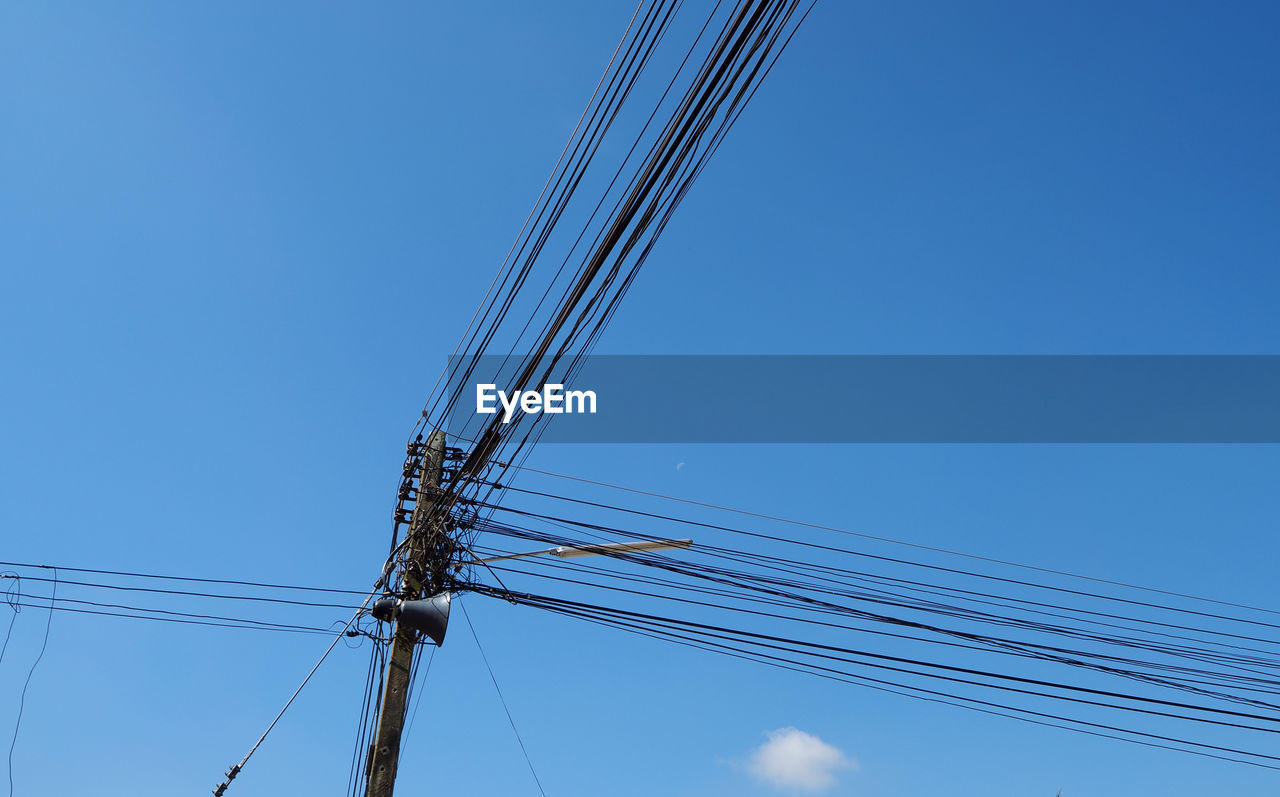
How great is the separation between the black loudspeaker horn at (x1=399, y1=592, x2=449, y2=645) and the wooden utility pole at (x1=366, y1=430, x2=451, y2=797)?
12 centimetres

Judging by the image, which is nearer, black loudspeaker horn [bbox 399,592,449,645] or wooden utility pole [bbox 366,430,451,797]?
wooden utility pole [bbox 366,430,451,797]

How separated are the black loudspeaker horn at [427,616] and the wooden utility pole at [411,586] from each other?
0.12m

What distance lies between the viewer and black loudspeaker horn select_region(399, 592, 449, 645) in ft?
32.8

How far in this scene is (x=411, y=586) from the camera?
10.5m

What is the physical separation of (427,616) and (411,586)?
61 cm

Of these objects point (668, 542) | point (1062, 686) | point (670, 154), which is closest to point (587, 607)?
point (668, 542)

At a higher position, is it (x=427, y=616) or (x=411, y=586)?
(x=411, y=586)

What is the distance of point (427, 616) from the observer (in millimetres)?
10016

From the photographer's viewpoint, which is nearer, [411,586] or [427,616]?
[427,616]

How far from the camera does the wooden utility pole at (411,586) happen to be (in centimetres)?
917

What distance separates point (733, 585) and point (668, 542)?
125cm

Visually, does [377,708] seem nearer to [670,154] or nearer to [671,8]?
[670,154]

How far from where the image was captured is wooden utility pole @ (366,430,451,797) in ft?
30.1

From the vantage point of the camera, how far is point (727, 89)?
5582 millimetres
